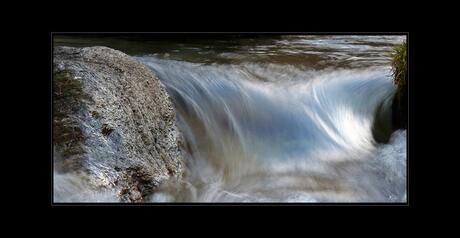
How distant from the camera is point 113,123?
164 inches

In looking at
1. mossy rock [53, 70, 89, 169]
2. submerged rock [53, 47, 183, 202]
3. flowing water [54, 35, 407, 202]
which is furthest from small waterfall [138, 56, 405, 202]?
mossy rock [53, 70, 89, 169]

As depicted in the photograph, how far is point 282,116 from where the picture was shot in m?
4.44

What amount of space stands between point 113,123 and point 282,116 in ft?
4.01

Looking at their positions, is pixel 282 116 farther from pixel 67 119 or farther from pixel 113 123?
pixel 67 119

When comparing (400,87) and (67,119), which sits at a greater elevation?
(400,87)

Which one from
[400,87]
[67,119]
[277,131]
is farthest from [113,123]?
[400,87]

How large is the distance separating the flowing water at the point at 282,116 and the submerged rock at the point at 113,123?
0.10m

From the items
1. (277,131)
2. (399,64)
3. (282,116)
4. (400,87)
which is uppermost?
(399,64)

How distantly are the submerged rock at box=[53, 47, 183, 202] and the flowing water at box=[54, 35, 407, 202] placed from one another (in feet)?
0.34

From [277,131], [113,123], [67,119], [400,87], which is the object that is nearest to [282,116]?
[277,131]

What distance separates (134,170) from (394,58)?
2035 millimetres

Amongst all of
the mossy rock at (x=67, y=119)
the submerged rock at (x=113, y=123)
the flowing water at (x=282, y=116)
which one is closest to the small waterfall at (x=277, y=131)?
the flowing water at (x=282, y=116)

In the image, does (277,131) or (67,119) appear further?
(277,131)

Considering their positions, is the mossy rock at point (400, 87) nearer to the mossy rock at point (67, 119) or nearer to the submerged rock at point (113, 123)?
the submerged rock at point (113, 123)
